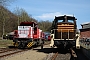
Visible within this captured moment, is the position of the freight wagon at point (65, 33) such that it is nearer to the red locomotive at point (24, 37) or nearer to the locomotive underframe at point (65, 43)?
the locomotive underframe at point (65, 43)

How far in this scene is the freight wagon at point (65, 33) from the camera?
19328mm

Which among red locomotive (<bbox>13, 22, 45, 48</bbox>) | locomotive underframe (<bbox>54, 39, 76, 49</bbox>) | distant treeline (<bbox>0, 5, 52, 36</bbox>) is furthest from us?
distant treeline (<bbox>0, 5, 52, 36</bbox>)

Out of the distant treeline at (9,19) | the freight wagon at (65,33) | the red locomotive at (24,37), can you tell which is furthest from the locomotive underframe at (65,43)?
the distant treeline at (9,19)

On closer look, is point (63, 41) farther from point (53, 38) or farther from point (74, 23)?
A: point (74, 23)

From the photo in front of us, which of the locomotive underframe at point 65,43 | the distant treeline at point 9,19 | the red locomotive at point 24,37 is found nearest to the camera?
the locomotive underframe at point 65,43

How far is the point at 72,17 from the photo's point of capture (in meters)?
21.1

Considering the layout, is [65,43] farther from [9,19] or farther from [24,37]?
[9,19]

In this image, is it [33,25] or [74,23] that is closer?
[74,23]

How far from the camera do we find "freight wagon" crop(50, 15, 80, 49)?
19.3 m

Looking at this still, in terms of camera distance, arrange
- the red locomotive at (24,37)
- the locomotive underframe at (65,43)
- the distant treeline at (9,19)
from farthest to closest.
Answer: the distant treeline at (9,19) → the red locomotive at (24,37) → the locomotive underframe at (65,43)

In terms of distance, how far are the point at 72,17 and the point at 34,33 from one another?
26.9ft

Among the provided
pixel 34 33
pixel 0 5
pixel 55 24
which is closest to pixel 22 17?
pixel 0 5

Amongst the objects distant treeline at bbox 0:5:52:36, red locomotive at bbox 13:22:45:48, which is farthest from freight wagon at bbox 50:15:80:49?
distant treeline at bbox 0:5:52:36

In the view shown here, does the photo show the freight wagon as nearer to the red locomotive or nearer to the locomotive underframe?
the locomotive underframe
